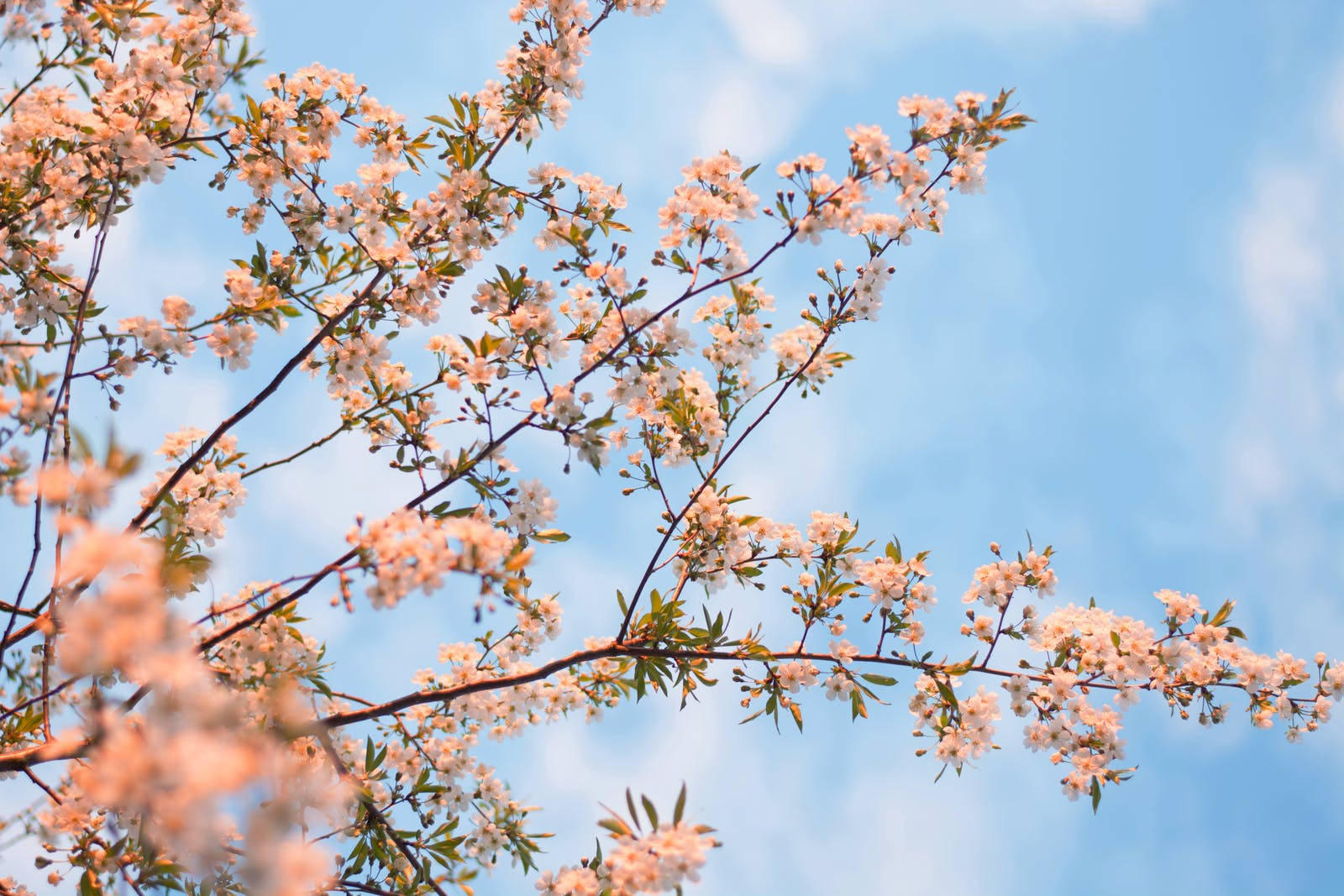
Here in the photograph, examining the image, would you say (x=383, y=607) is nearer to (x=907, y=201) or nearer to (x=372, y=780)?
(x=372, y=780)

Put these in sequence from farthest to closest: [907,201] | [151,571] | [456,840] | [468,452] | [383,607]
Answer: [456,840] < [907,201] < [468,452] < [383,607] < [151,571]

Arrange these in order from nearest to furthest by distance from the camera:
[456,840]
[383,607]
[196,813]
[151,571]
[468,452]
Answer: [196,813] < [151,571] < [383,607] < [468,452] < [456,840]

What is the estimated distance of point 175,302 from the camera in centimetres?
438

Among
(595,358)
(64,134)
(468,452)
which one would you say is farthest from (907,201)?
(64,134)

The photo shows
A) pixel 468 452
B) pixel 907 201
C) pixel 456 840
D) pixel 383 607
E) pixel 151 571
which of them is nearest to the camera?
pixel 151 571

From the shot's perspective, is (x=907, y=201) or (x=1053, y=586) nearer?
(x=907, y=201)

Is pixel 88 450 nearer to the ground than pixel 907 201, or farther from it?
nearer to the ground

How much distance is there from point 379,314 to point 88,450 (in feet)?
7.25

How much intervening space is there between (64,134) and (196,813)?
471 centimetres

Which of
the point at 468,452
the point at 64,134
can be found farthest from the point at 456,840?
the point at 64,134

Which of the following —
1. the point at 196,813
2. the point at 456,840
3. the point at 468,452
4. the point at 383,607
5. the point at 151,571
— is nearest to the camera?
the point at 196,813

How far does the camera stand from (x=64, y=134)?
480 centimetres

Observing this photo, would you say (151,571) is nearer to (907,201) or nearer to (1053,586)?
(907,201)

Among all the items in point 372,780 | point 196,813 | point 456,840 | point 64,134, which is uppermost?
point 64,134
